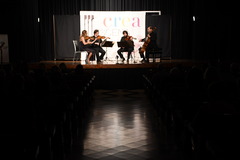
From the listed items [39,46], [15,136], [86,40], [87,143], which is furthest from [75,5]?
[15,136]

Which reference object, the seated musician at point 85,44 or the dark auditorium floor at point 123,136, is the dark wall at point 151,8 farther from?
the dark auditorium floor at point 123,136

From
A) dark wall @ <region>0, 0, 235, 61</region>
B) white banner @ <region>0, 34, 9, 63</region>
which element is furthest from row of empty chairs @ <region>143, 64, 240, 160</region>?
dark wall @ <region>0, 0, 235, 61</region>

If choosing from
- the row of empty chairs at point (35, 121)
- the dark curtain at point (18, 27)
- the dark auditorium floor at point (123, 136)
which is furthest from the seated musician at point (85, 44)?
the row of empty chairs at point (35, 121)

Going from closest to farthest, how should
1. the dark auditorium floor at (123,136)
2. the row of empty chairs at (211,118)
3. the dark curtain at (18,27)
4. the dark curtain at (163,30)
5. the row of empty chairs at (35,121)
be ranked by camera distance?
the row of empty chairs at (35,121) → the row of empty chairs at (211,118) → the dark auditorium floor at (123,136) → the dark curtain at (18,27) → the dark curtain at (163,30)

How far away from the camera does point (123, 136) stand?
5.23 m

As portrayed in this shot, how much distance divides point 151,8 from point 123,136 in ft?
36.7

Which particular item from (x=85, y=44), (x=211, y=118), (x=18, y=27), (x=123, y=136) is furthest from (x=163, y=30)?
(x=211, y=118)

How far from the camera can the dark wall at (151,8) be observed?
13.0 m

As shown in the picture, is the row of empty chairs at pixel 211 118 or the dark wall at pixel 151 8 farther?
the dark wall at pixel 151 8

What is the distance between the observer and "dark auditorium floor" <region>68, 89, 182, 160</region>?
4305 millimetres

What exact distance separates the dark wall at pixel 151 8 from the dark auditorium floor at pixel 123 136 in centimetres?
610

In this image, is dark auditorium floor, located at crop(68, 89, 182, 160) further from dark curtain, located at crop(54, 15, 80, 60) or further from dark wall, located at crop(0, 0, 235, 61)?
dark curtain, located at crop(54, 15, 80, 60)

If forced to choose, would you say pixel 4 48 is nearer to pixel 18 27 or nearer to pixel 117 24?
pixel 18 27

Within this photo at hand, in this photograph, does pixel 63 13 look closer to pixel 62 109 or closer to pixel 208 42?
pixel 208 42
